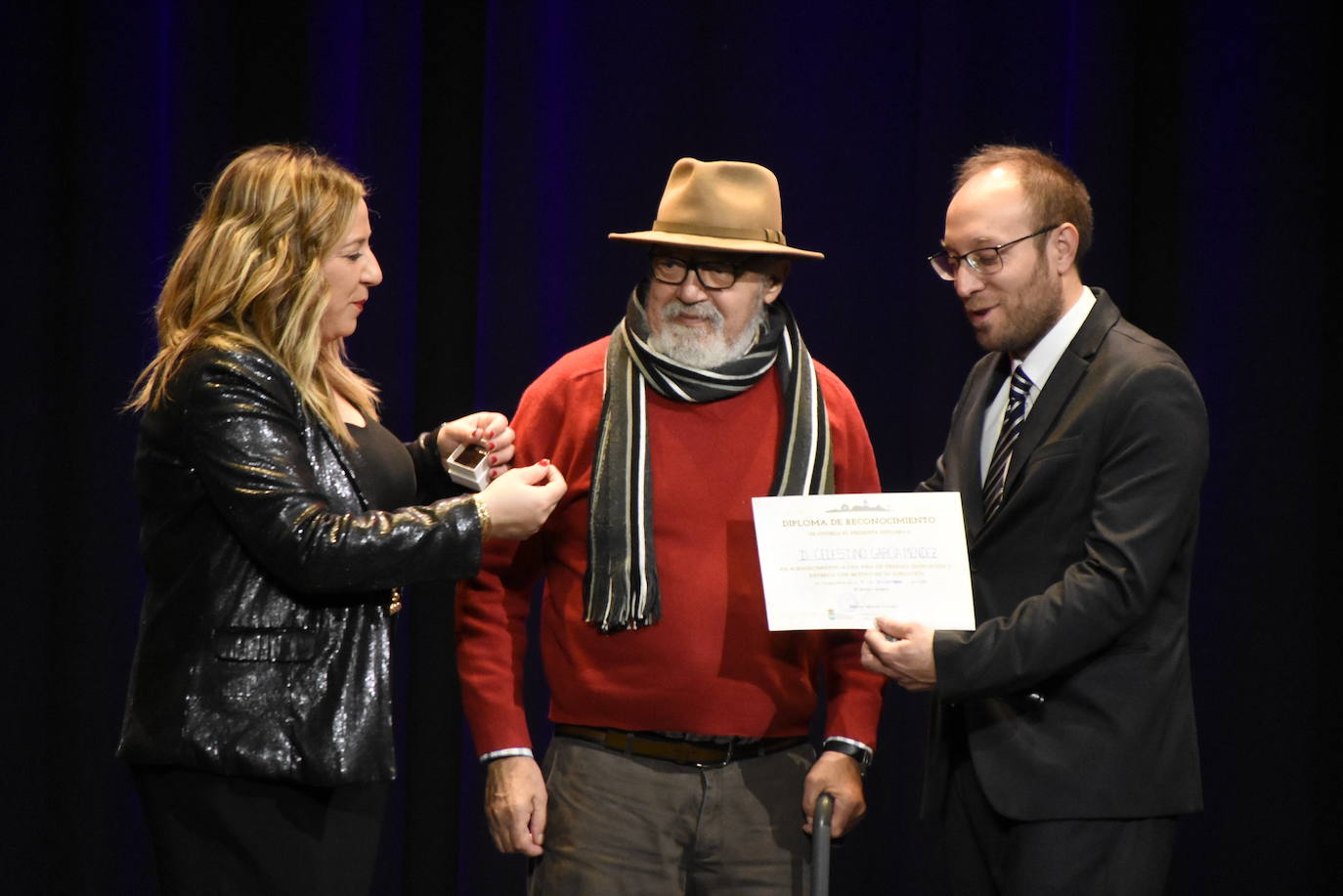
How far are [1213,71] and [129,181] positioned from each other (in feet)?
8.98

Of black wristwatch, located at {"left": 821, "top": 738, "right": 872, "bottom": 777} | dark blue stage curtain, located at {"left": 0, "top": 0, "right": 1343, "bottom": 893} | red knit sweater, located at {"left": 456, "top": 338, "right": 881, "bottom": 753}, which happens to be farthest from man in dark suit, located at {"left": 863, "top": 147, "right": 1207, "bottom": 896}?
dark blue stage curtain, located at {"left": 0, "top": 0, "right": 1343, "bottom": 893}

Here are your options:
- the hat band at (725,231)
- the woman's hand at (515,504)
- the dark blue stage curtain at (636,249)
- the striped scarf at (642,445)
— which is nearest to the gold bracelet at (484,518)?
the woman's hand at (515,504)

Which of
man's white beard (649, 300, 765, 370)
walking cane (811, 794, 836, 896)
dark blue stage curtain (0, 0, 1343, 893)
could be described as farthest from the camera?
dark blue stage curtain (0, 0, 1343, 893)

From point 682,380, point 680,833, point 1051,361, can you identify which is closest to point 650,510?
point 682,380

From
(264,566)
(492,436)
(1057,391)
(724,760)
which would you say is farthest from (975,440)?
(264,566)

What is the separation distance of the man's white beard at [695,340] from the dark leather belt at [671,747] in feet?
2.19

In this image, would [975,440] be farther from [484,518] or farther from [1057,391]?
[484,518]

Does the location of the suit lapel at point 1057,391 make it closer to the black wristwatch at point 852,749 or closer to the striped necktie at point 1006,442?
the striped necktie at point 1006,442

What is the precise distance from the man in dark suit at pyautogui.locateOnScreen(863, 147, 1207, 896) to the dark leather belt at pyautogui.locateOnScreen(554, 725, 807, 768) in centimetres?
32

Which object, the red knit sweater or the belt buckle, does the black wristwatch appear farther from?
the belt buckle

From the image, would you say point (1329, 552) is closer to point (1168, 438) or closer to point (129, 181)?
point (1168, 438)

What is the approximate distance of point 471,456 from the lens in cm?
244

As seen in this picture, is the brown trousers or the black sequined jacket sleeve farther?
the brown trousers

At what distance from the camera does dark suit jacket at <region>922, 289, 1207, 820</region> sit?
219cm
